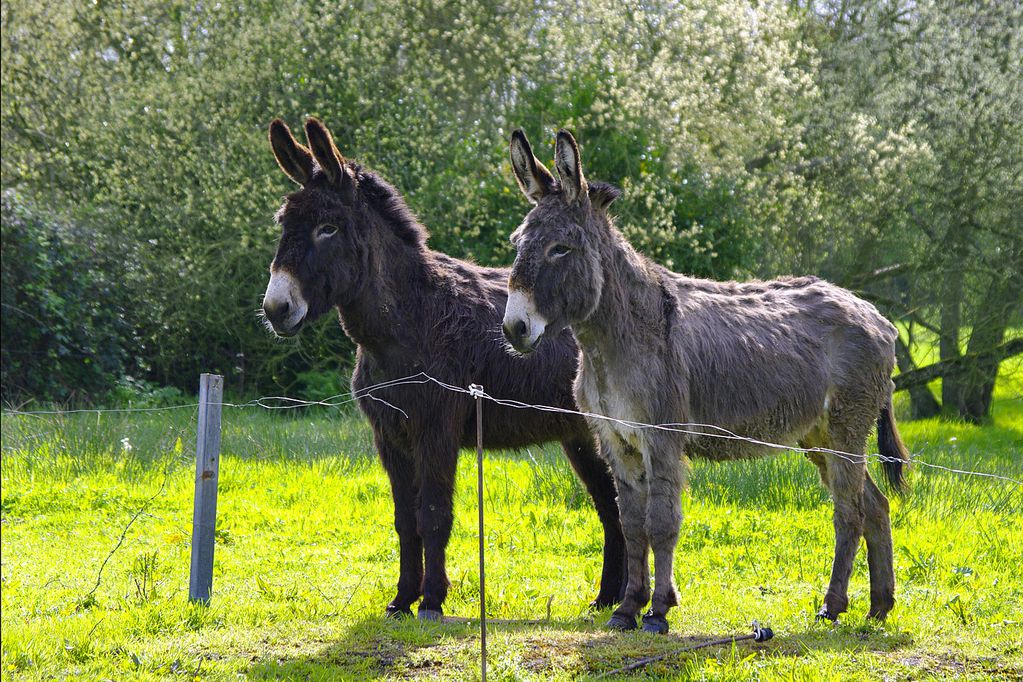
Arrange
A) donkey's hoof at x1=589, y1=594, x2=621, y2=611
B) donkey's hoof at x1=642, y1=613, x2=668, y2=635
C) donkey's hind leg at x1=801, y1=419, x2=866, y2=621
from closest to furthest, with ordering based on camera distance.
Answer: donkey's hoof at x1=642, y1=613, x2=668, y2=635, donkey's hind leg at x1=801, y1=419, x2=866, y2=621, donkey's hoof at x1=589, y1=594, x2=621, y2=611

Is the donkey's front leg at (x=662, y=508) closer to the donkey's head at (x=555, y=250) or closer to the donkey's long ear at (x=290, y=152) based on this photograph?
the donkey's head at (x=555, y=250)

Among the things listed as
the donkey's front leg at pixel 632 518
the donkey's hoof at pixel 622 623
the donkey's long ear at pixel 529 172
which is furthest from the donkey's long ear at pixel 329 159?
the donkey's hoof at pixel 622 623

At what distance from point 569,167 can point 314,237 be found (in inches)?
60.2

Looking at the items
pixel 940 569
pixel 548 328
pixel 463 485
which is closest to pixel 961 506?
pixel 940 569

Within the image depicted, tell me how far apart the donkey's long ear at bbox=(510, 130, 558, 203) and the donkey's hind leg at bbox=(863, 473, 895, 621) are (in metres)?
2.46

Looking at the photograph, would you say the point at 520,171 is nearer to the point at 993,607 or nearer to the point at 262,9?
the point at 993,607

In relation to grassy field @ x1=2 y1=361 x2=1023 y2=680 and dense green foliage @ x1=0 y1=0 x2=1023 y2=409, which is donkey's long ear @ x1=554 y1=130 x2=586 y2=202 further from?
dense green foliage @ x1=0 y1=0 x2=1023 y2=409

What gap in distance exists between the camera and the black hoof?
595 cm

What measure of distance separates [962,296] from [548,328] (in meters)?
11.0

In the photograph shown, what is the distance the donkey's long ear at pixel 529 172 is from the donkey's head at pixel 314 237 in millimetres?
1045

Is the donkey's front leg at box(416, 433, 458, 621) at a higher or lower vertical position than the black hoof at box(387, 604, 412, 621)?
higher

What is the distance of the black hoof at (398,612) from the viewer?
5.95 m

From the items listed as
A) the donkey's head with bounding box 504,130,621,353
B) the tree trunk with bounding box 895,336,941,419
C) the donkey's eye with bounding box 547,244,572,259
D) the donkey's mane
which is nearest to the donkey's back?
the donkey's head with bounding box 504,130,621,353

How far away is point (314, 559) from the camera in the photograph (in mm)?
7668
